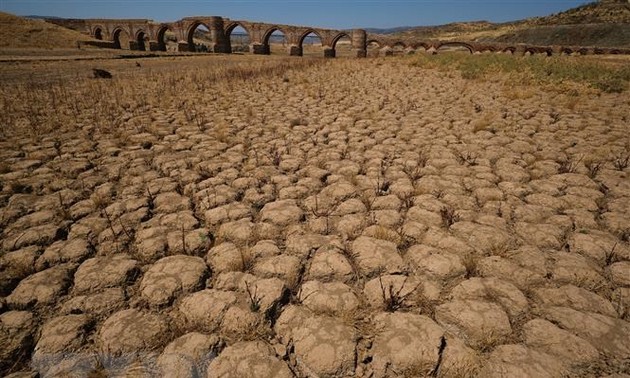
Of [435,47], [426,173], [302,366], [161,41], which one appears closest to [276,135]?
[426,173]

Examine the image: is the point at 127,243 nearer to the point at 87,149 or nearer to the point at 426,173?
the point at 87,149

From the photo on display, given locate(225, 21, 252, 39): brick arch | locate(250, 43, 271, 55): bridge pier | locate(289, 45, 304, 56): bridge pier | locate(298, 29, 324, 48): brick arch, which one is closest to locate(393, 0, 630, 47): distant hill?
locate(298, 29, 324, 48): brick arch

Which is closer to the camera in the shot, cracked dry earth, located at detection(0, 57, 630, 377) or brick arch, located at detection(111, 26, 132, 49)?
cracked dry earth, located at detection(0, 57, 630, 377)

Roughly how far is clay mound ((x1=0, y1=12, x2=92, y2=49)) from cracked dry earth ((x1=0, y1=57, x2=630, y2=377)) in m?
24.4

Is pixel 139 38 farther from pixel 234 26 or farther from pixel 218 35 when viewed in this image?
pixel 234 26

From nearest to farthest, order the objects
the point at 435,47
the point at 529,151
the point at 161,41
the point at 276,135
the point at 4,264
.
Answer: the point at 4,264 → the point at 529,151 → the point at 276,135 → the point at 435,47 → the point at 161,41

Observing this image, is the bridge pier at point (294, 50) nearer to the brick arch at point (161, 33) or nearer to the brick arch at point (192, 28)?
the brick arch at point (192, 28)

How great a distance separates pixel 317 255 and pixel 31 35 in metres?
30.3

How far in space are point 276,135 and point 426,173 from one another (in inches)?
84.5

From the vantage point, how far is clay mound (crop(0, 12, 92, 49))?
838 inches

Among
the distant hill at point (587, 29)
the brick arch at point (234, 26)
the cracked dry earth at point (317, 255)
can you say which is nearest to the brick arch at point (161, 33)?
the brick arch at point (234, 26)

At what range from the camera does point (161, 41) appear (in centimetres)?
2909

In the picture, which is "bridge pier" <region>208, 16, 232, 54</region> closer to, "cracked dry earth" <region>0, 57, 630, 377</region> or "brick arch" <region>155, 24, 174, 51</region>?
"brick arch" <region>155, 24, 174, 51</region>

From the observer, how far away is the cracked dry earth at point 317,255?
1463mm
